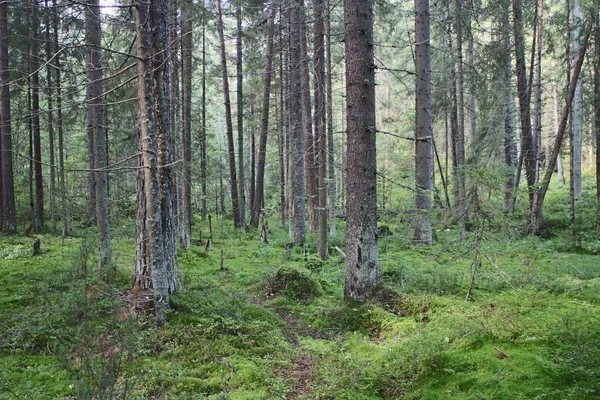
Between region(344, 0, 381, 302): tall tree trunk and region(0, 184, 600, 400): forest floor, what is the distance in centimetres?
53

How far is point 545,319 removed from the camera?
14.5 feet

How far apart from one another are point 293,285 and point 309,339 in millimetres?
2190

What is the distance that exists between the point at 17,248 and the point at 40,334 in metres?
7.67

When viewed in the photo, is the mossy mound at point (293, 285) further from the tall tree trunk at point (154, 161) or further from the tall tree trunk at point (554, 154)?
the tall tree trunk at point (554, 154)

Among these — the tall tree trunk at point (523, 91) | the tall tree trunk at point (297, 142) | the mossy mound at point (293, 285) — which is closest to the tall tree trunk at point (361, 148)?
the mossy mound at point (293, 285)

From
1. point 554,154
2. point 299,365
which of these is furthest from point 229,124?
point 299,365

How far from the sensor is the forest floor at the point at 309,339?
10.9 feet

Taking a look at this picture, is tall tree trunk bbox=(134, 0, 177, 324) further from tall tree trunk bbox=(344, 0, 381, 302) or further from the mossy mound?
tall tree trunk bbox=(344, 0, 381, 302)

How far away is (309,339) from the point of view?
531cm

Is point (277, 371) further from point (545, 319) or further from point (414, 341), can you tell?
point (545, 319)

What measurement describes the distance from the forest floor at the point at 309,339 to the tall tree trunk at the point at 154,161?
40cm

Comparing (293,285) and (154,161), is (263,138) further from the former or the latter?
(154,161)

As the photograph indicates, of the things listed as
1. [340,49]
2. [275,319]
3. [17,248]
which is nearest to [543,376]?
[275,319]

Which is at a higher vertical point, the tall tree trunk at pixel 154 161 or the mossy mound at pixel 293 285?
the tall tree trunk at pixel 154 161
